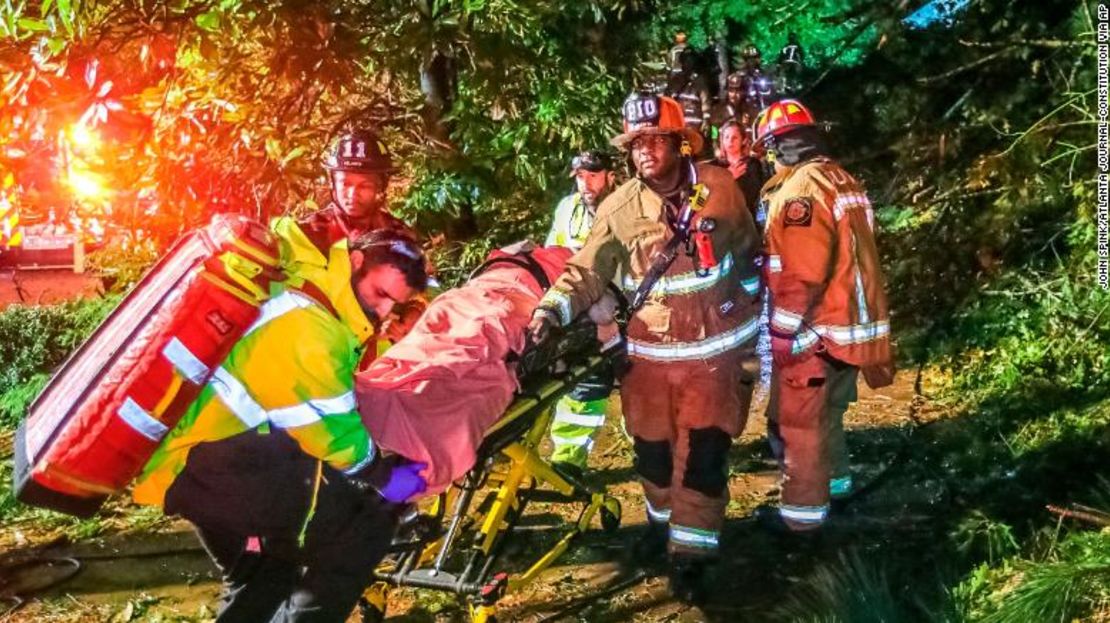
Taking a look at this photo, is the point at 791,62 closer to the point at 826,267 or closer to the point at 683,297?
the point at 826,267

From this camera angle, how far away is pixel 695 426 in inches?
152

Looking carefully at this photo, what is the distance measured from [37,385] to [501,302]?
219 inches

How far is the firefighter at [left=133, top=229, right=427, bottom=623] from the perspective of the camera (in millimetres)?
2473

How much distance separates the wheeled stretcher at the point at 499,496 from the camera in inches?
133

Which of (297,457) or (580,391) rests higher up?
(297,457)

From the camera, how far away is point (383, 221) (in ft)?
14.0

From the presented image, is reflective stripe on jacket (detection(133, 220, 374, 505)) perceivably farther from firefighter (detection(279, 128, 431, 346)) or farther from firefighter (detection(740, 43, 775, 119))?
firefighter (detection(740, 43, 775, 119))

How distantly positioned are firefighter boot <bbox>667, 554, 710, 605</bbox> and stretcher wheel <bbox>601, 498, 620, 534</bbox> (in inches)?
24.2

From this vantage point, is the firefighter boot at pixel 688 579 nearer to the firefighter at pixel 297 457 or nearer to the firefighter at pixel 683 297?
the firefighter at pixel 683 297

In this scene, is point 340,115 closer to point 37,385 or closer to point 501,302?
point 37,385

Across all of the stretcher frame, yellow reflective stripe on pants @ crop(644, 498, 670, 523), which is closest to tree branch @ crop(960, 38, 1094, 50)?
yellow reflective stripe on pants @ crop(644, 498, 670, 523)

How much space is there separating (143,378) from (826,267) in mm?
2827

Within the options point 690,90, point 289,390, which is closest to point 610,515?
point 289,390

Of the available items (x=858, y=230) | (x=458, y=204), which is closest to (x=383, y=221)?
(x=858, y=230)
